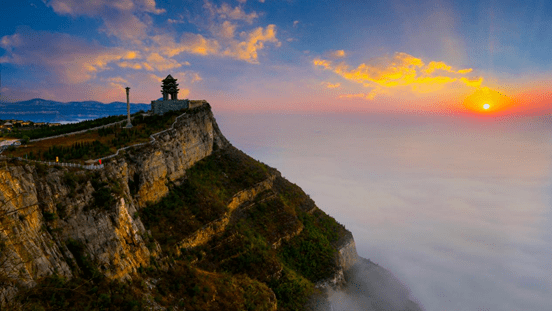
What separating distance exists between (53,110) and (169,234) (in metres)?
93.1

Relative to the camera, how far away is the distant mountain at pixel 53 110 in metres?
77.9

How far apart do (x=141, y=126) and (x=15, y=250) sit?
94.3 feet

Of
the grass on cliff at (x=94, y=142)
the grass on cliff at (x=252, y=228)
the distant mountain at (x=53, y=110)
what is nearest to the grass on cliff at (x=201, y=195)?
the grass on cliff at (x=252, y=228)

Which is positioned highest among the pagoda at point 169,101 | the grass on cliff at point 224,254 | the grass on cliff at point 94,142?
the pagoda at point 169,101

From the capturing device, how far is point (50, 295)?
15.0 meters

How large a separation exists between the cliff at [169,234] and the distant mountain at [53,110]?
3040 cm

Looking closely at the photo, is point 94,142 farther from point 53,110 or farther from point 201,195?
point 53,110

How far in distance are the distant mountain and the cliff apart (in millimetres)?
30398

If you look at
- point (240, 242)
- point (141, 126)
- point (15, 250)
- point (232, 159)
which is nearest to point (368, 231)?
point (232, 159)

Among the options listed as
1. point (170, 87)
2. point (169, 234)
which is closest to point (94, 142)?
point (169, 234)

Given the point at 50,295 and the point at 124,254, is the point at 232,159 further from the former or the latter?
the point at 50,295

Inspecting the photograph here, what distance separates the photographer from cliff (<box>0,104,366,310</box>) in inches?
672

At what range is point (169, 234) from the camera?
102 ft

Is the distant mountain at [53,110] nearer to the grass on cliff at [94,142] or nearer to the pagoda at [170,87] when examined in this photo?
the pagoda at [170,87]
